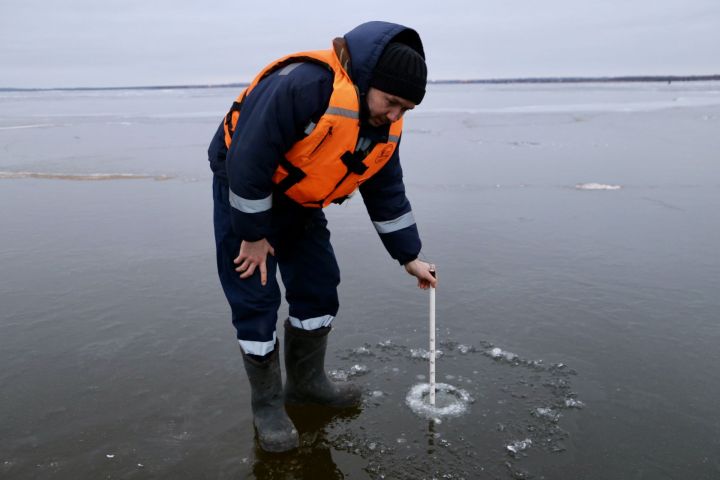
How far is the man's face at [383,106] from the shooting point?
2.67 m

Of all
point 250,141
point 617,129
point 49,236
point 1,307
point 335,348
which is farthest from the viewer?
point 617,129

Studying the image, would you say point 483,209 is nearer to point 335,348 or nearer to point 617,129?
point 335,348

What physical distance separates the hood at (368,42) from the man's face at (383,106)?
0.05 m

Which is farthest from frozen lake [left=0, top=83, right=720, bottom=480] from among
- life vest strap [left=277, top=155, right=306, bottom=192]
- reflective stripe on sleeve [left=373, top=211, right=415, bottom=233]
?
life vest strap [left=277, top=155, right=306, bottom=192]

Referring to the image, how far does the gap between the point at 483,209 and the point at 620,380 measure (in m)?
4.23

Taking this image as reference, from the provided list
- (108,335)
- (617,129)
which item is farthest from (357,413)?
(617,129)

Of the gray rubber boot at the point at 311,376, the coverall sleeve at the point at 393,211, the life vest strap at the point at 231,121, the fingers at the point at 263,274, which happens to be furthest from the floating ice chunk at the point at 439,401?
the life vest strap at the point at 231,121

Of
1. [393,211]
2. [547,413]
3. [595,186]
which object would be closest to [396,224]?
[393,211]

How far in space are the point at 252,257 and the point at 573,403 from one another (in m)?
2.02

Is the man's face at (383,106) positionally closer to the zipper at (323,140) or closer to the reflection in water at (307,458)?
the zipper at (323,140)

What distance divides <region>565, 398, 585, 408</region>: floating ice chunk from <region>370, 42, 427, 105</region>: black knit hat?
6.56ft

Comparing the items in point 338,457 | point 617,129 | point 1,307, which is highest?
point 617,129

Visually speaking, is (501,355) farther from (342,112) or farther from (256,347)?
(342,112)

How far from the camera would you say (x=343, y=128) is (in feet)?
8.68
